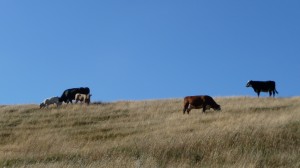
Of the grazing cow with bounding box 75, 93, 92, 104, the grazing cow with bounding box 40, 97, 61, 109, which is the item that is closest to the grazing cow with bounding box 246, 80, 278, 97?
the grazing cow with bounding box 75, 93, 92, 104

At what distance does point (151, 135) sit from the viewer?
20.0 meters

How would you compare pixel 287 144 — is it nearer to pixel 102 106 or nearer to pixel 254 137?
pixel 254 137

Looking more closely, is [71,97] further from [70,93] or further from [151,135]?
[151,135]

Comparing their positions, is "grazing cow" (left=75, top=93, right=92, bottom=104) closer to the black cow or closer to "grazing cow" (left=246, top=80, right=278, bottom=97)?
the black cow

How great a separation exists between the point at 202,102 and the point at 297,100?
7.95 m

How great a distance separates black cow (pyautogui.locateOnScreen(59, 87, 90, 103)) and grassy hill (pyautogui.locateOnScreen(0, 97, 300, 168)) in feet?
16.9

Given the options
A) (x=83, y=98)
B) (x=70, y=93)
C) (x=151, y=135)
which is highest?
(x=70, y=93)

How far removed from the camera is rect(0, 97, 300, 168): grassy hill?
12367 mm

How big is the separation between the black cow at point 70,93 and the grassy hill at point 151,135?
5.14m

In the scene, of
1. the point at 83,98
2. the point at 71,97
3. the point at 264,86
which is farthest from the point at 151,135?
the point at 264,86

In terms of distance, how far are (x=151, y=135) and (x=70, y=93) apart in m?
22.0

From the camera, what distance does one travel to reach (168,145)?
14039 millimetres

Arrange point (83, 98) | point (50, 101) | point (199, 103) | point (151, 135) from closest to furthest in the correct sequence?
point (151, 135)
point (199, 103)
point (50, 101)
point (83, 98)

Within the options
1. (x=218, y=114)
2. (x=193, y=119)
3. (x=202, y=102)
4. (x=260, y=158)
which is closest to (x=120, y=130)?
(x=193, y=119)
